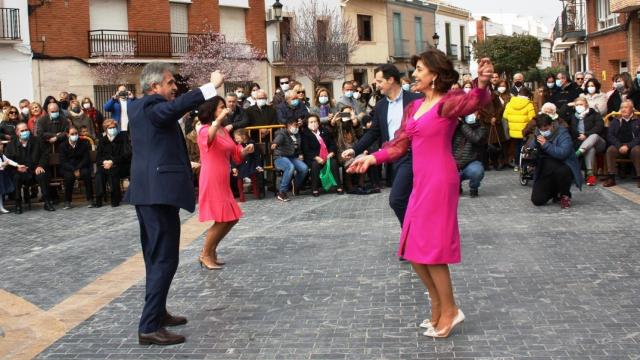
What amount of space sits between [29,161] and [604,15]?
25412 millimetres

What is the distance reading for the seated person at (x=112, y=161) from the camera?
14.0 m

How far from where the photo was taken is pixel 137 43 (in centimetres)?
3009

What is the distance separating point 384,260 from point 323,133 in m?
6.88

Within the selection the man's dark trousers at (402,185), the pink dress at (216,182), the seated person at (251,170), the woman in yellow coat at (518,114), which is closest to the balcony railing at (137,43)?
the seated person at (251,170)

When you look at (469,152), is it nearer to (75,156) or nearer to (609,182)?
(609,182)

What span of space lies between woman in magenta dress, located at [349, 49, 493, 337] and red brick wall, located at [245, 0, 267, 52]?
97.7 ft

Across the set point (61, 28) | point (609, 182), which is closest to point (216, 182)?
point (609, 182)

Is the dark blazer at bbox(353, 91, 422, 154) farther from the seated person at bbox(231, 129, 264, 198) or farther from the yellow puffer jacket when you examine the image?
the yellow puffer jacket

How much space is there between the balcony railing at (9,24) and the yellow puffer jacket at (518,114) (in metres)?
15.9

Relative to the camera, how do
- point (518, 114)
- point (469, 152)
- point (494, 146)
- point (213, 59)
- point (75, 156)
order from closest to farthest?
point (469, 152)
point (75, 156)
point (518, 114)
point (494, 146)
point (213, 59)

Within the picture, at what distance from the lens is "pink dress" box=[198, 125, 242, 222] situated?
27.9ft

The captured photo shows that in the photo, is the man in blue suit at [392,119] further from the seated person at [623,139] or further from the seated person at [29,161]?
the seated person at [29,161]

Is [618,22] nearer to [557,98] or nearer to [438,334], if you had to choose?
[557,98]

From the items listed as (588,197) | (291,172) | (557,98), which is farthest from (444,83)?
(557,98)
